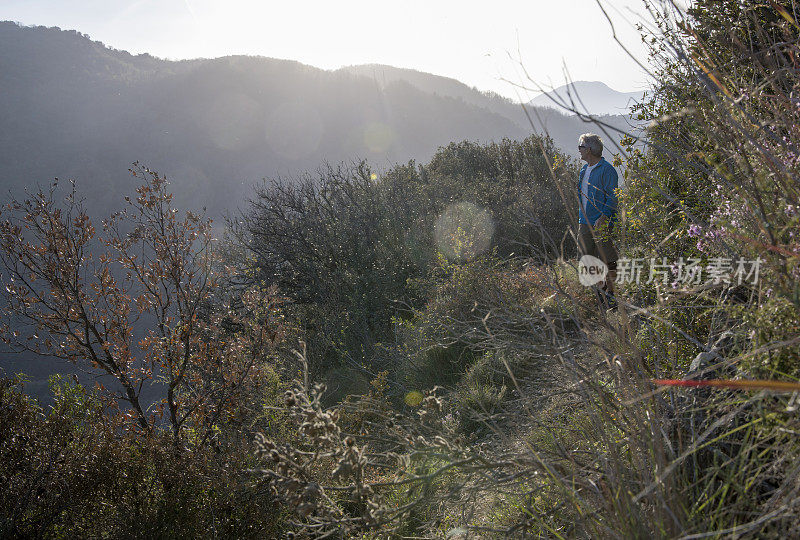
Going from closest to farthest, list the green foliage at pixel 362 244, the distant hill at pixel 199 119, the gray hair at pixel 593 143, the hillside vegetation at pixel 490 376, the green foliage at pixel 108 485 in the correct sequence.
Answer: the hillside vegetation at pixel 490 376 < the green foliage at pixel 108 485 < the gray hair at pixel 593 143 < the green foliage at pixel 362 244 < the distant hill at pixel 199 119

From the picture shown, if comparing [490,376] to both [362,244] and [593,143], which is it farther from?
[362,244]

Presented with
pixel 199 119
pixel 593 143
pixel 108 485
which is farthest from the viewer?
pixel 199 119

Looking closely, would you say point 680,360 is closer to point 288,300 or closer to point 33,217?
point 33,217

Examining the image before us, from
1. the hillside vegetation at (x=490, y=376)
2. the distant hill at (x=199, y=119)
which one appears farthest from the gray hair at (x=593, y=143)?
the distant hill at (x=199, y=119)

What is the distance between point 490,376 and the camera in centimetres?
447

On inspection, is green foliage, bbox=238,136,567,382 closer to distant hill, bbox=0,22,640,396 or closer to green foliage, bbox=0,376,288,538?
green foliage, bbox=0,376,288,538

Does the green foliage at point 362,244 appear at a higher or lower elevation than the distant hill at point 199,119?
lower

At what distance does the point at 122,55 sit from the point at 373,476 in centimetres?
7960

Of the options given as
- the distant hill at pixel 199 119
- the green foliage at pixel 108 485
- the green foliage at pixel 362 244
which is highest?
the distant hill at pixel 199 119

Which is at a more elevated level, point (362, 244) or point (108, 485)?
point (362, 244)

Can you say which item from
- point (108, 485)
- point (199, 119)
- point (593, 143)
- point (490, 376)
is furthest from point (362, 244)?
point (199, 119)

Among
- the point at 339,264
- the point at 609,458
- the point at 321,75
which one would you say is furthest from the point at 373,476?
the point at 321,75

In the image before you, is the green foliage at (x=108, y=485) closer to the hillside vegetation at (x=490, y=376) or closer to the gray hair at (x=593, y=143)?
the hillside vegetation at (x=490, y=376)

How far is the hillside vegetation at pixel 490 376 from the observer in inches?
52.3
